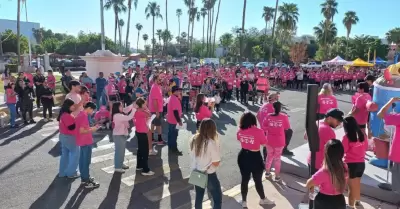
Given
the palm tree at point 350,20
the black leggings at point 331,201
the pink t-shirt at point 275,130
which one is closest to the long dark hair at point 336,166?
the black leggings at point 331,201

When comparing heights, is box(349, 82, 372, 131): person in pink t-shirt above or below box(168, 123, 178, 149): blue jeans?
above

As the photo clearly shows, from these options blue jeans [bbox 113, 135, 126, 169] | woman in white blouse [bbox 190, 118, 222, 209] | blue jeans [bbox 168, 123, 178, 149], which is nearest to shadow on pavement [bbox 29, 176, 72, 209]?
blue jeans [bbox 113, 135, 126, 169]

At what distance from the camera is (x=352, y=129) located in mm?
4543

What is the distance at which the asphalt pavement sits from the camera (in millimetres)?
5559

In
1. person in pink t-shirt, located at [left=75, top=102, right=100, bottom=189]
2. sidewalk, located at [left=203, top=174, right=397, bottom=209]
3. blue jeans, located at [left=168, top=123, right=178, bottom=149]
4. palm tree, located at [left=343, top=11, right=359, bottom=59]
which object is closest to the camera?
sidewalk, located at [left=203, top=174, right=397, bottom=209]

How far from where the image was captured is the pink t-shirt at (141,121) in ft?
21.9

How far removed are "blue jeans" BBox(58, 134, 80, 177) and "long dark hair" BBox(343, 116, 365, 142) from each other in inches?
193

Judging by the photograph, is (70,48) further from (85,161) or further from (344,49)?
(85,161)

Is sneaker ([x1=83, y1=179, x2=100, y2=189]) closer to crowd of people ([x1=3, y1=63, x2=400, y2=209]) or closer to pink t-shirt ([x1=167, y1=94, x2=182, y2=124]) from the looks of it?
crowd of people ([x1=3, y1=63, x2=400, y2=209])

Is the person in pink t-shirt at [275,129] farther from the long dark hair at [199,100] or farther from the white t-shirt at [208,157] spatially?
the long dark hair at [199,100]

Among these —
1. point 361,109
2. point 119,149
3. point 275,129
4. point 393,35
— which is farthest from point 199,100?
point 393,35

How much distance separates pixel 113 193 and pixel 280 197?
3040mm

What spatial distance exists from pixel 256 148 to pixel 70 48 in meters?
79.2

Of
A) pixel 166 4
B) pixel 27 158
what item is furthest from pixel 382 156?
pixel 166 4
